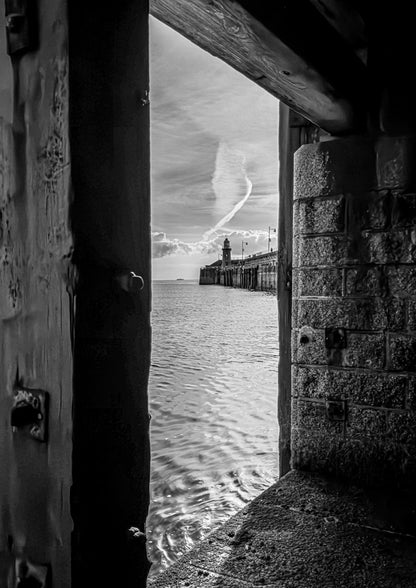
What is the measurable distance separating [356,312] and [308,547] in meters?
0.90

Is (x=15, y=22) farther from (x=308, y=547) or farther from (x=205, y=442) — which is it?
(x=205, y=442)

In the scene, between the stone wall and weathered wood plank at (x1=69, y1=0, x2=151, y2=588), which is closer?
weathered wood plank at (x1=69, y1=0, x2=151, y2=588)

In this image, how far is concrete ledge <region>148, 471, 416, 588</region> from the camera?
1.29 m

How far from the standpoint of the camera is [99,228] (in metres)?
0.63

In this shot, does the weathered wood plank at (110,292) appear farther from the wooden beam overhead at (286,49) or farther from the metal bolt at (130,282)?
the wooden beam overhead at (286,49)

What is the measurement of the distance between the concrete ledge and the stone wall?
200mm

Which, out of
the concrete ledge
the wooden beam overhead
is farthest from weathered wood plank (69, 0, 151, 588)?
the concrete ledge

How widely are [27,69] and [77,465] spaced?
515 mm

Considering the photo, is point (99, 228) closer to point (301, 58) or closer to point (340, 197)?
point (301, 58)

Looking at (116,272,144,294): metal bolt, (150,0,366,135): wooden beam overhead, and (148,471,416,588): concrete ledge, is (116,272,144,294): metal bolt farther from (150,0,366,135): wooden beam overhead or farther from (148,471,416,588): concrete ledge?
(148,471,416,588): concrete ledge

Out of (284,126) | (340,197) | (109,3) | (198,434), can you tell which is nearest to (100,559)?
(109,3)

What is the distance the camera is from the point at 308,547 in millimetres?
1447

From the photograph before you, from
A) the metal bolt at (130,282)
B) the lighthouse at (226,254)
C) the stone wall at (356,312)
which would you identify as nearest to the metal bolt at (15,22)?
the metal bolt at (130,282)

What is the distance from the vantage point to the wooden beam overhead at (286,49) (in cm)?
118
